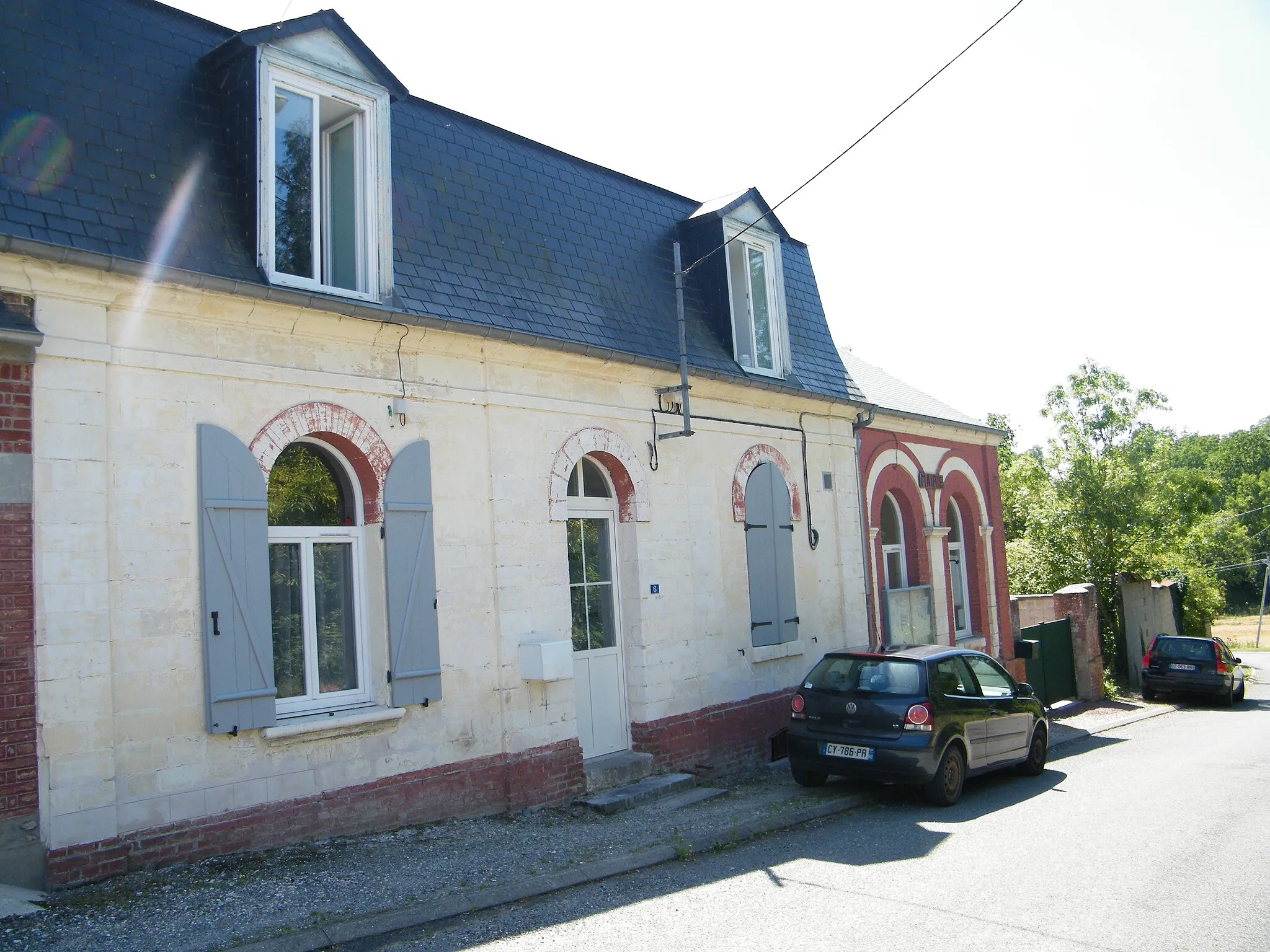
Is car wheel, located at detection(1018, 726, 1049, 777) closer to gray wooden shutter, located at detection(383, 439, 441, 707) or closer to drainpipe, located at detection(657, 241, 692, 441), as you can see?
drainpipe, located at detection(657, 241, 692, 441)

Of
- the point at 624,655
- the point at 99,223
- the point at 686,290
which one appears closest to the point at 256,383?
the point at 99,223

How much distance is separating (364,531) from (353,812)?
229cm

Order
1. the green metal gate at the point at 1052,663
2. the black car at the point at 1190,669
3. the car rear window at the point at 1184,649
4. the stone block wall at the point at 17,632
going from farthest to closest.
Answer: the car rear window at the point at 1184,649 → the black car at the point at 1190,669 → the green metal gate at the point at 1052,663 → the stone block wall at the point at 17,632

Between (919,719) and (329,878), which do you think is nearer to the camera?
(329,878)

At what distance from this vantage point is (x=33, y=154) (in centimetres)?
666

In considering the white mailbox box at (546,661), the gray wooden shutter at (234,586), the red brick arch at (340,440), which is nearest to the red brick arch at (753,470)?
the white mailbox box at (546,661)

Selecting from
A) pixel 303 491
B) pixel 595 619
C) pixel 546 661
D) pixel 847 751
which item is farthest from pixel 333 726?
pixel 847 751

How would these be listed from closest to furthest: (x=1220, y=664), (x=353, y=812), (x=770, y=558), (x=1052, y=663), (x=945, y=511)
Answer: (x=353, y=812), (x=770, y=558), (x=945, y=511), (x=1052, y=663), (x=1220, y=664)

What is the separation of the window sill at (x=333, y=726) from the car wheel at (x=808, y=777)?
421 cm

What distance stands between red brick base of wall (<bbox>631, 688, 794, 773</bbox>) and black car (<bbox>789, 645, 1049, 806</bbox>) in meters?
1.28

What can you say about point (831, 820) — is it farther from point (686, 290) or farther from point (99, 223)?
point (99, 223)

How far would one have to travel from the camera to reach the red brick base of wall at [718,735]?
1062 cm

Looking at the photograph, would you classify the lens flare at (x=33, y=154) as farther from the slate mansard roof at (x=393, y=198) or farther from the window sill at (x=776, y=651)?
the window sill at (x=776, y=651)

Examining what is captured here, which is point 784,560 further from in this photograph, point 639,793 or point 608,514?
point 639,793
